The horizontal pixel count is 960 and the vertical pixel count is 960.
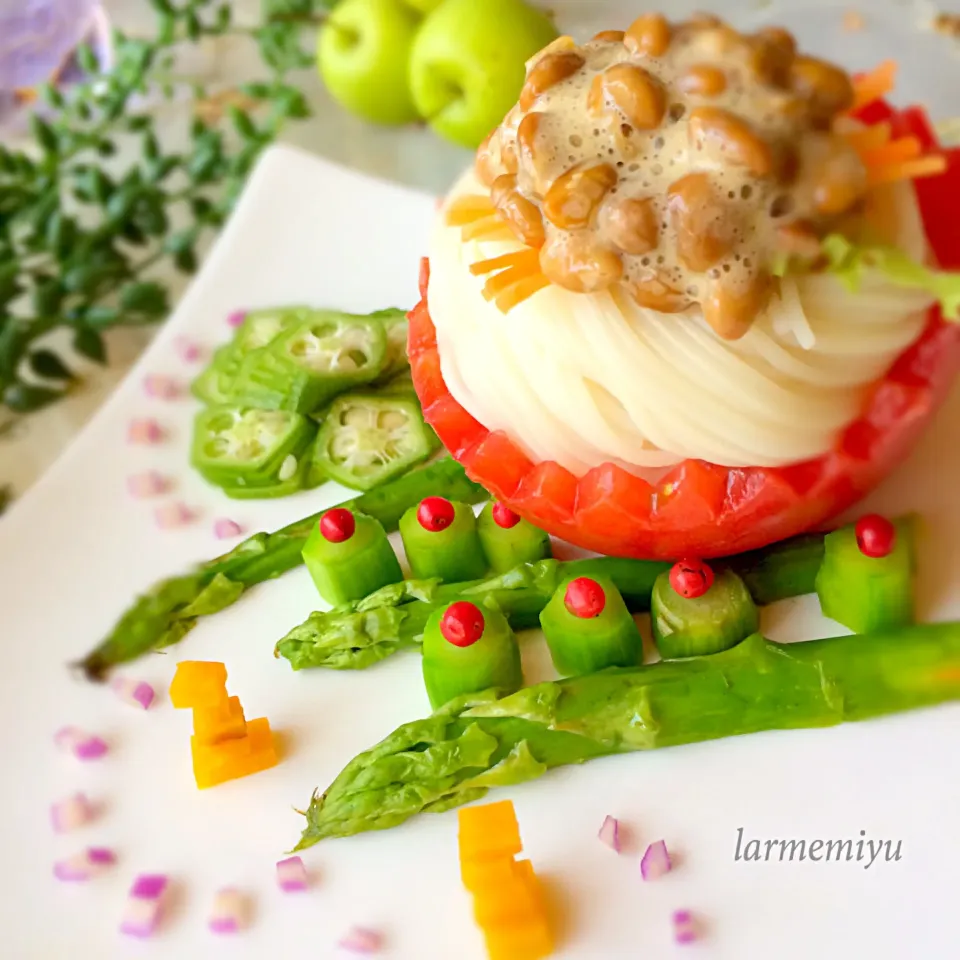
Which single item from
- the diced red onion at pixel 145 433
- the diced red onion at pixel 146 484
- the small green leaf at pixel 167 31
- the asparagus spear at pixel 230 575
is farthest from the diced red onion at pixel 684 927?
the small green leaf at pixel 167 31

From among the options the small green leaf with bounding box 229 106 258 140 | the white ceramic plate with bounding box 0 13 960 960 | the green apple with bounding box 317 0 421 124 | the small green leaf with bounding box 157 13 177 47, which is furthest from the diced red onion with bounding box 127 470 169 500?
the green apple with bounding box 317 0 421 124

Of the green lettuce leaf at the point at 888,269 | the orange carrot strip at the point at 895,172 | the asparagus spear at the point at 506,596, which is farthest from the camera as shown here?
the asparagus spear at the point at 506,596

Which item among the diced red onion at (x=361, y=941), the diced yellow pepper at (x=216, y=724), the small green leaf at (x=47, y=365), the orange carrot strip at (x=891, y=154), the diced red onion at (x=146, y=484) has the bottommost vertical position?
the diced red onion at (x=361, y=941)

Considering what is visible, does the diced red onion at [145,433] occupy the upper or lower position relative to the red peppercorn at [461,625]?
upper

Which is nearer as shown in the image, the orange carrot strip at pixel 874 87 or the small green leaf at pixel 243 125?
the orange carrot strip at pixel 874 87

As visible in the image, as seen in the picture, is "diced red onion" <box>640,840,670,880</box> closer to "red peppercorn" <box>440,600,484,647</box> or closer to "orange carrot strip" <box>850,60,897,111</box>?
"red peppercorn" <box>440,600,484,647</box>

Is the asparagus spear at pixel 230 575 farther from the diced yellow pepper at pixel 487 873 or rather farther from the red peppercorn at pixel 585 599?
the diced yellow pepper at pixel 487 873

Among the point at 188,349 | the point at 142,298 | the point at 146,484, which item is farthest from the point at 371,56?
A: the point at 146,484
